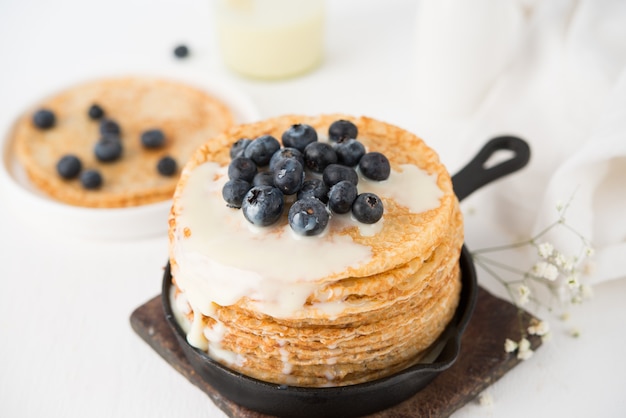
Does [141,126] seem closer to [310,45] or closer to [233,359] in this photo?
[310,45]

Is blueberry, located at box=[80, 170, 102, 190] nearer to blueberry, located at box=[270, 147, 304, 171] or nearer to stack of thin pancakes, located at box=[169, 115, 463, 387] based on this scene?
stack of thin pancakes, located at box=[169, 115, 463, 387]

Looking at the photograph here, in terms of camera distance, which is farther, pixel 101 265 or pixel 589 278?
pixel 101 265

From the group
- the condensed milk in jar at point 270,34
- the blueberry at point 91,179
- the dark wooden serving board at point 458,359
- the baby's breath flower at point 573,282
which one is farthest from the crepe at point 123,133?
the baby's breath flower at point 573,282

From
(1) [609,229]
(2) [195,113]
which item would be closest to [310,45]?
(2) [195,113]

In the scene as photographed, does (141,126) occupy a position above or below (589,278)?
below

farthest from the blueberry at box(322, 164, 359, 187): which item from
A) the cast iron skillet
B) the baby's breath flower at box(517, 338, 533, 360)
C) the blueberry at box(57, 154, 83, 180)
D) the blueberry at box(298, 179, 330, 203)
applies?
the blueberry at box(57, 154, 83, 180)

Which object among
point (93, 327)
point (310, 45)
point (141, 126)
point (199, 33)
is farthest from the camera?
point (199, 33)
